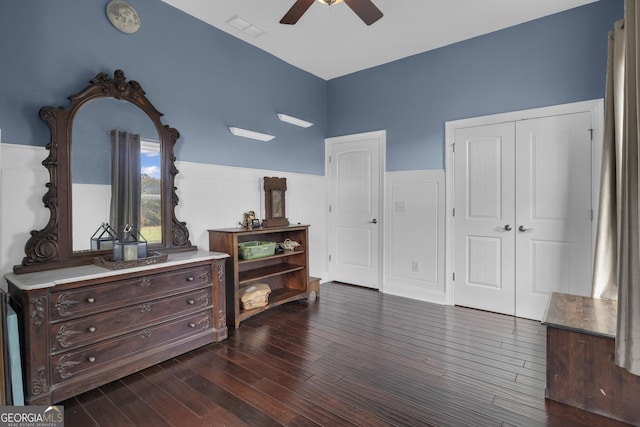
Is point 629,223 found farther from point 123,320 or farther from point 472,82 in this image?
point 123,320

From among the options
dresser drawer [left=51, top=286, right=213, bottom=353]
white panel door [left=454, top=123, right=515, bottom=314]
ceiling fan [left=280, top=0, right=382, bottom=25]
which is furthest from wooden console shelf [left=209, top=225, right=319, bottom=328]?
ceiling fan [left=280, top=0, right=382, bottom=25]

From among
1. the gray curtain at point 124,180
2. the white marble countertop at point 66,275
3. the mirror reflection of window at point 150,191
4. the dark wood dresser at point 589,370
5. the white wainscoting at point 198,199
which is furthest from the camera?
the mirror reflection of window at point 150,191

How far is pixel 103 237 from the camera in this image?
8.21ft

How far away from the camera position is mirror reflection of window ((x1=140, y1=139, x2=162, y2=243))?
2742mm

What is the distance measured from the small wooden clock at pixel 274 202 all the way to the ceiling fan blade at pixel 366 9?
1959 millimetres

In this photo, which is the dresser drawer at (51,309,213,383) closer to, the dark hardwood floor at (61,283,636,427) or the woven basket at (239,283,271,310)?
the dark hardwood floor at (61,283,636,427)

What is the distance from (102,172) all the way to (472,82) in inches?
146

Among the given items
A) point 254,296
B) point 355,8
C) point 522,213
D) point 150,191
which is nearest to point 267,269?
point 254,296

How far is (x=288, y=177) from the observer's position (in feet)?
13.9

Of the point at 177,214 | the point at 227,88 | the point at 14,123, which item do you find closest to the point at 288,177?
the point at 227,88

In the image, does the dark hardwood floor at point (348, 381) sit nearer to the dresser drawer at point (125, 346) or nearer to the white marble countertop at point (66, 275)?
the dresser drawer at point (125, 346)

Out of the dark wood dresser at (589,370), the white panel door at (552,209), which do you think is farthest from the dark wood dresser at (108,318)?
the white panel door at (552,209)

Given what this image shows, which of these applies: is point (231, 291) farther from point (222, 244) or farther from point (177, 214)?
point (177, 214)

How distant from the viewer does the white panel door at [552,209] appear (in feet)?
9.95
